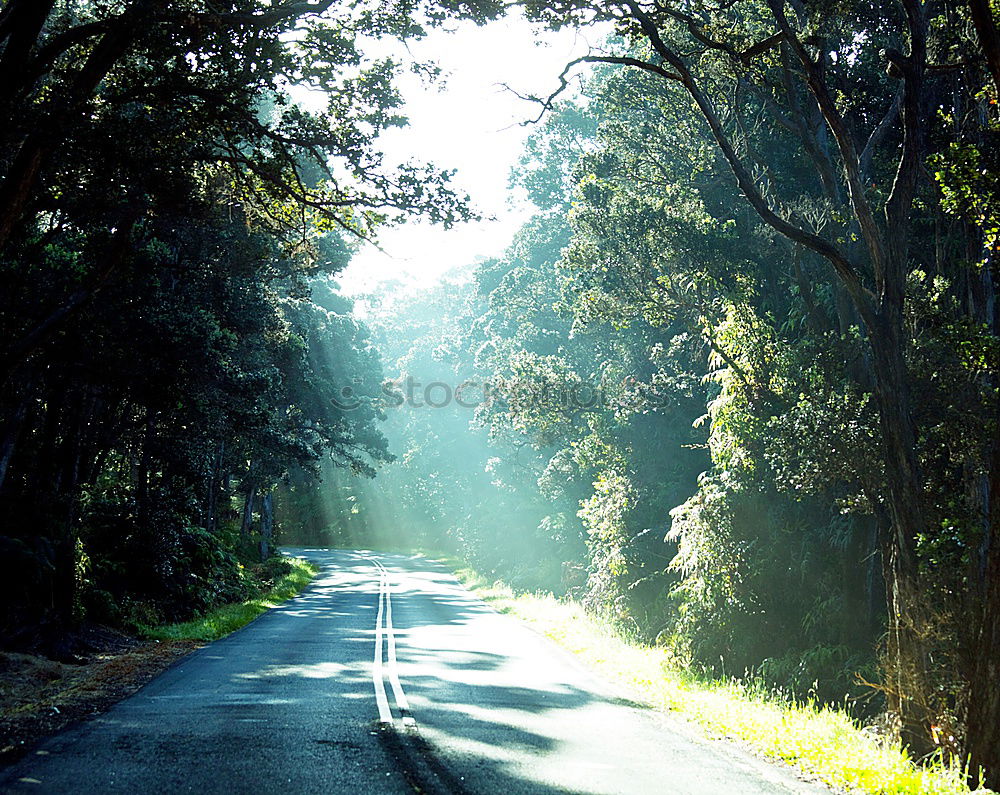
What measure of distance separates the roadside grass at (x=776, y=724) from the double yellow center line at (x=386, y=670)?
3.41 meters

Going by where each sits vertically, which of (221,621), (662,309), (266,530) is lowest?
(221,621)

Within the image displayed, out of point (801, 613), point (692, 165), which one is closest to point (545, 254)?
point (692, 165)

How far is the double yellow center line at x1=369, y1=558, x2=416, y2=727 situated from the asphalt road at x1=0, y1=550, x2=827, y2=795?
0.16 feet

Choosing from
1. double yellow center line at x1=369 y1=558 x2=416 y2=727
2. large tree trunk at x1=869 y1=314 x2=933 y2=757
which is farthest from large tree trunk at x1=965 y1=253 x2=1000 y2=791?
double yellow center line at x1=369 y1=558 x2=416 y2=727

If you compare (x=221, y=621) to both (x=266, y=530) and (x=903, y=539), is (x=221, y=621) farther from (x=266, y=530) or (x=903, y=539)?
(x=266, y=530)

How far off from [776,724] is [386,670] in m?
5.97

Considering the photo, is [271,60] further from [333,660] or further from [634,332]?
[634,332]

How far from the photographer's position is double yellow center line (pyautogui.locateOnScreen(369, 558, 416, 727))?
940cm

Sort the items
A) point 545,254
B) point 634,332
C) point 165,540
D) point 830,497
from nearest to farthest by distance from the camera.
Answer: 1. point 830,497
2. point 165,540
3. point 634,332
4. point 545,254

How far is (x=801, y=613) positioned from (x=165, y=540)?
15.1 metres

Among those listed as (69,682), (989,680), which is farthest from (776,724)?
(69,682)

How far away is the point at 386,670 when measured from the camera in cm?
1314

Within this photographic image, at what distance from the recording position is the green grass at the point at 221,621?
1811cm

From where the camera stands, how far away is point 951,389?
1080 centimetres
